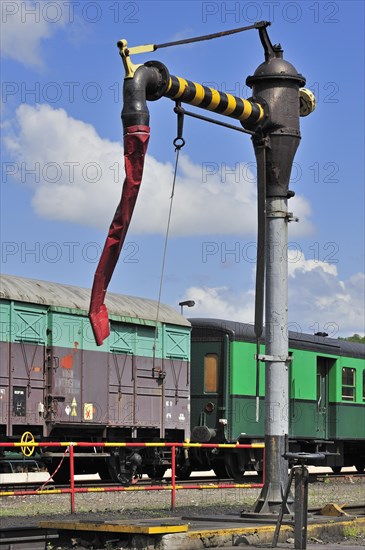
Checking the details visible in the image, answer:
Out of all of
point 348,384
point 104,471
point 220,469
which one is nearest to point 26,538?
point 104,471

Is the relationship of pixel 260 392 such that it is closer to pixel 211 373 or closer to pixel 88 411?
pixel 211 373

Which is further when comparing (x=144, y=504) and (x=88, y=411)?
(x=88, y=411)

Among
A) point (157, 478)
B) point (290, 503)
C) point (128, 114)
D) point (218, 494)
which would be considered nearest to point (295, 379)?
point (157, 478)

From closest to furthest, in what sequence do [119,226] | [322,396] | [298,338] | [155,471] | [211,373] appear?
1. [119,226]
2. [155,471]
3. [211,373]
4. [298,338]
5. [322,396]

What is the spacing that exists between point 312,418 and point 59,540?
56.1ft

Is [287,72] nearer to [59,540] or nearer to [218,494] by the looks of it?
[59,540]

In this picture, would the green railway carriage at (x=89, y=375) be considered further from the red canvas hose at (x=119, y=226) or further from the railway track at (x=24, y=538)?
the red canvas hose at (x=119, y=226)

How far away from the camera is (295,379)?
26594mm

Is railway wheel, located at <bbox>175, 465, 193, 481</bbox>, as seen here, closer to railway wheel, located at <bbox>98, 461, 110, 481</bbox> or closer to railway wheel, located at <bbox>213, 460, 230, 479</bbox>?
railway wheel, located at <bbox>213, 460, 230, 479</bbox>

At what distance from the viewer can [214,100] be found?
41.6 feet

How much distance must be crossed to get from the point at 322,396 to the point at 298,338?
6.76 feet

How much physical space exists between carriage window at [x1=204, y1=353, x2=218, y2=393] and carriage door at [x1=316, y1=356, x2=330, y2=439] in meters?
3.53

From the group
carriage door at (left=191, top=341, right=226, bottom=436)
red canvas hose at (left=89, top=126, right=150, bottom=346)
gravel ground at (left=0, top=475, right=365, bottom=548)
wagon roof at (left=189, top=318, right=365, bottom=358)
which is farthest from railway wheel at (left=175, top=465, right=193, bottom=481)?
red canvas hose at (left=89, top=126, right=150, bottom=346)

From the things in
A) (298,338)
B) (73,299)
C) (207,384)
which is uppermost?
(73,299)
